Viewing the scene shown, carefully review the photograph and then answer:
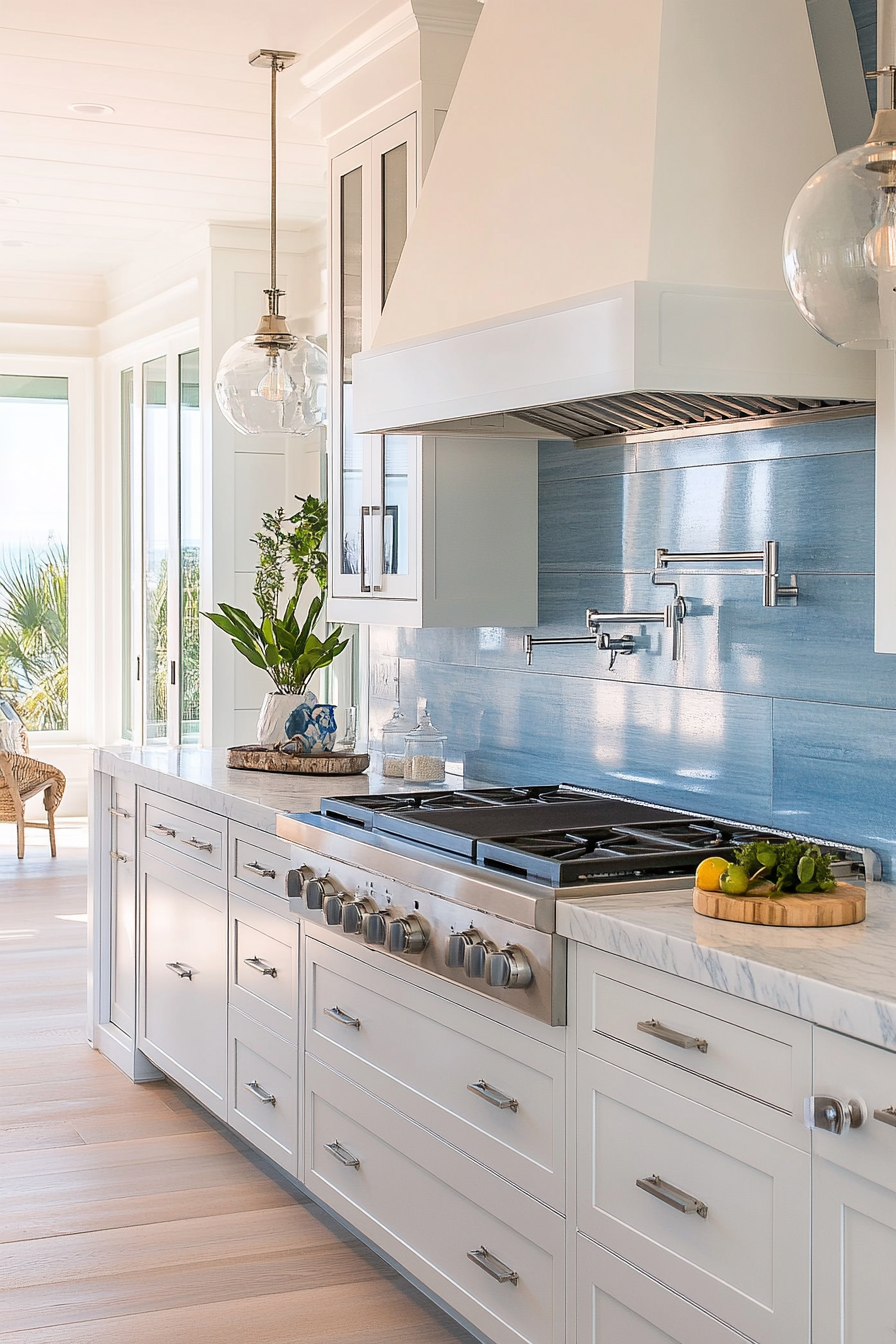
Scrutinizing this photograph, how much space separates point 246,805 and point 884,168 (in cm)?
224

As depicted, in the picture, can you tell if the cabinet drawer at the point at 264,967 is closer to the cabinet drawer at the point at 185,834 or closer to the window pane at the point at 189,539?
the cabinet drawer at the point at 185,834

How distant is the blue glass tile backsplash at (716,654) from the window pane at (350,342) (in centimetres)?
44

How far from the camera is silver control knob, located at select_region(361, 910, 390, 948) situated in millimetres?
2656

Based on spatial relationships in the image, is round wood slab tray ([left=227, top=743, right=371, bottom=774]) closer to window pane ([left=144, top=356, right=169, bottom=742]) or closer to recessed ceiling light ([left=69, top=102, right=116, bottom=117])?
recessed ceiling light ([left=69, top=102, right=116, bottom=117])

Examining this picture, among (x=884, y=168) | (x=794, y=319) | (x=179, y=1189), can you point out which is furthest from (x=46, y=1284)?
(x=884, y=168)

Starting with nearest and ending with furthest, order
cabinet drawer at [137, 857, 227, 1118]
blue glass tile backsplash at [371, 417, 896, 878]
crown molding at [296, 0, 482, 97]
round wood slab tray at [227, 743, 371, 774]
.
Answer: blue glass tile backsplash at [371, 417, 896, 878], crown molding at [296, 0, 482, 97], cabinet drawer at [137, 857, 227, 1118], round wood slab tray at [227, 743, 371, 774]

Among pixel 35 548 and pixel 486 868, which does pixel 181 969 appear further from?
pixel 35 548

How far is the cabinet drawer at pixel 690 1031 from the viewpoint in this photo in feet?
5.85

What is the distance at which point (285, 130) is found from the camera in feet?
16.5

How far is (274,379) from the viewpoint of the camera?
4047 millimetres

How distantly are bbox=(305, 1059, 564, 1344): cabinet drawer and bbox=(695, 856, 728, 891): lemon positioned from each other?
0.58 metres

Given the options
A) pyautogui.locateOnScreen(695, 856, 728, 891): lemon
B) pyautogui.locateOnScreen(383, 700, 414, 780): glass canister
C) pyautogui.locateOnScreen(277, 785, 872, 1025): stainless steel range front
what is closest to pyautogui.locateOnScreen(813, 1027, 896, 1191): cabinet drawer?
pyautogui.locateOnScreen(695, 856, 728, 891): lemon

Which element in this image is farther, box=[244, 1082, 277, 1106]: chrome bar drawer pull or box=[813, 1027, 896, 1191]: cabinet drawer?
box=[244, 1082, 277, 1106]: chrome bar drawer pull

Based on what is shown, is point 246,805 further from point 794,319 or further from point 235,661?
point 235,661
